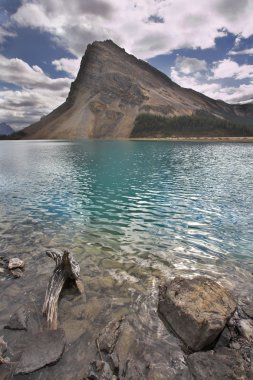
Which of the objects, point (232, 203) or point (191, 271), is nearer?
point (191, 271)

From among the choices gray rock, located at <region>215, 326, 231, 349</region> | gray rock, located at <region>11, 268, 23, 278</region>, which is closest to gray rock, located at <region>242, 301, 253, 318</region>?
gray rock, located at <region>215, 326, 231, 349</region>

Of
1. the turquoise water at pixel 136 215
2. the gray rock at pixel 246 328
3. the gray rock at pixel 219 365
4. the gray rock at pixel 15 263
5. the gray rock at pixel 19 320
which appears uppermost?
the gray rock at pixel 219 365

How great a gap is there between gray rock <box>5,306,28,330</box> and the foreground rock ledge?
16.3 ft

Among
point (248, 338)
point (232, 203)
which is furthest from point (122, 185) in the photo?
point (248, 338)

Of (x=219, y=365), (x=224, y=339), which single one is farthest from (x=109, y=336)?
(x=224, y=339)

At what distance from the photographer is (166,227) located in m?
19.2

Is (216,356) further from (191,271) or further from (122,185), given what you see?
(122,185)

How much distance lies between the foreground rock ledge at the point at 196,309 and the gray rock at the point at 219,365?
436mm

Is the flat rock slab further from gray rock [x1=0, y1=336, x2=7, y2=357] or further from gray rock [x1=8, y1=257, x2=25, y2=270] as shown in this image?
gray rock [x1=8, y1=257, x2=25, y2=270]

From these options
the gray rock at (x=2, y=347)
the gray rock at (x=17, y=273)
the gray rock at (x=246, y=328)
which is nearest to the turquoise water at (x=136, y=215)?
the gray rock at (x=17, y=273)

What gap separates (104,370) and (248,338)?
4.67 meters

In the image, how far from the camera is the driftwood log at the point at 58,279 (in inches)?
367

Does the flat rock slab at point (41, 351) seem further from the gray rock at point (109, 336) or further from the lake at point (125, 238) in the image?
the gray rock at point (109, 336)

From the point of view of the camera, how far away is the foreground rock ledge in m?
7.73
